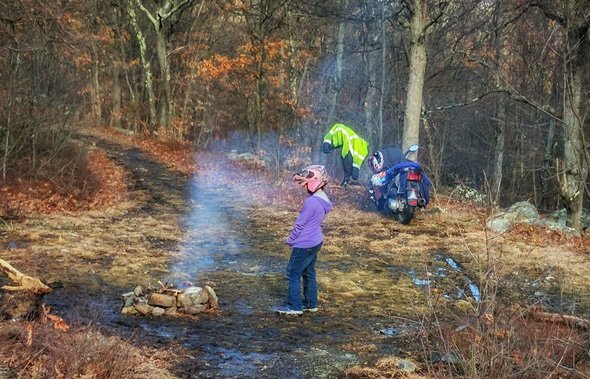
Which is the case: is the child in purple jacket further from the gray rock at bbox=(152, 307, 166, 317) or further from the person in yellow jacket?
the person in yellow jacket

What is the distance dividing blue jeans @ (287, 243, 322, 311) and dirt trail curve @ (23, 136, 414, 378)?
26 centimetres

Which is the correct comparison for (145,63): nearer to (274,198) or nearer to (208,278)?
(274,198)

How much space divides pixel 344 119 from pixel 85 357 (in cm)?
2569

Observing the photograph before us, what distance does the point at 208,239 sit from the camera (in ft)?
36.1

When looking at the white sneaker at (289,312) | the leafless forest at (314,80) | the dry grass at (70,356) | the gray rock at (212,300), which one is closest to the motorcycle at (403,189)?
the leafless forest at (314,80)

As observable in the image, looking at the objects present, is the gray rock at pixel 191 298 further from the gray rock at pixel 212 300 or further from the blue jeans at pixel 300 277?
the blue jeans at pixel 300 277

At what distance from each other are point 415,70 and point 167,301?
926 centimetres

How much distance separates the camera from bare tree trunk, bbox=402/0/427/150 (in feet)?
44.6

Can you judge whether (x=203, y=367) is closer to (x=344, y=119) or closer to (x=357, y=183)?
(x=357, y=183)

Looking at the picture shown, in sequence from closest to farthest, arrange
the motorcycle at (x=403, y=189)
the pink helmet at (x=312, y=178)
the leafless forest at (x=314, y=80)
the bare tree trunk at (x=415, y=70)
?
the pink helmet at (x=312, y=178) < the motorcycle at (x=403, y=189) < the bare tree trunk at (x=415, y=70) < the leafless forest at (x=314, y=80)

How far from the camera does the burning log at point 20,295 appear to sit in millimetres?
6359

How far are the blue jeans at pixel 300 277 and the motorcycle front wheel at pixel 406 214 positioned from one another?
486cm

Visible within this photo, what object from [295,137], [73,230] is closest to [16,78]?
[73,230]

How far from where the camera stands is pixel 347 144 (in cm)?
1359
